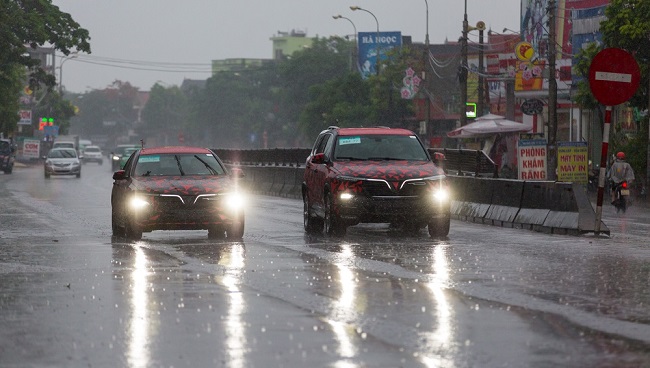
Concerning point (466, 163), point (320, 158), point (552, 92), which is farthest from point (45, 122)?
point (320, 158)

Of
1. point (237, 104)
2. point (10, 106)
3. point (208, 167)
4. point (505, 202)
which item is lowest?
point (505, 202)

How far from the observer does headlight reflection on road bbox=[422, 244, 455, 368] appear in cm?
891

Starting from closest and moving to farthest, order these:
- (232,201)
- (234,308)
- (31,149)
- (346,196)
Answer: (234,308)
(232,201)
(346,196)
(31,149)

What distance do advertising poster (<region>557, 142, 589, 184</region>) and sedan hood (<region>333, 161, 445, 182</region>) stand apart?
16.8 metres

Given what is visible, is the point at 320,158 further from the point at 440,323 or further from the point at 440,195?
the point at 440,323

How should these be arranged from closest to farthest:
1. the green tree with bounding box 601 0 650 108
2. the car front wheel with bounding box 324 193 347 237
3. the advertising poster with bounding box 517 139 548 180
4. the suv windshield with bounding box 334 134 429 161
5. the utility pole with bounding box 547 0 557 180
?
the car front wheel with bounding box 324 193 347 237
the suv windshield with bounding box 334 134 429 161
the advertising poster with bounding box 517 139 548 180
the green tree with bounding box 601 0 650 108
the utility pole with bounding box 547 0 557 180

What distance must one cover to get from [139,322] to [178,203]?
397 inches

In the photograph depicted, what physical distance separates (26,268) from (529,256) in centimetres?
615

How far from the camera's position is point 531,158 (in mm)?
38438

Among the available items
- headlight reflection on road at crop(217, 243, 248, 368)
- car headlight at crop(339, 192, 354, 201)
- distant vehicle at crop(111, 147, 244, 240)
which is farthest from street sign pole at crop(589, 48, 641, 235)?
headlight reflection on road at crop(217, 243, 248, 368)

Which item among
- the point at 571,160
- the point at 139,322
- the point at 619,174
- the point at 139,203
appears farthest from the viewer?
the point at 571,160

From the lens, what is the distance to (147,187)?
21.1 metres

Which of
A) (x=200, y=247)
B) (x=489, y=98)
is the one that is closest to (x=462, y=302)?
(x=200, y=247)

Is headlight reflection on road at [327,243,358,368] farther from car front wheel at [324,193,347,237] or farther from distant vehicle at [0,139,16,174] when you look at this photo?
distant vehicle at [0,139,16,174]
